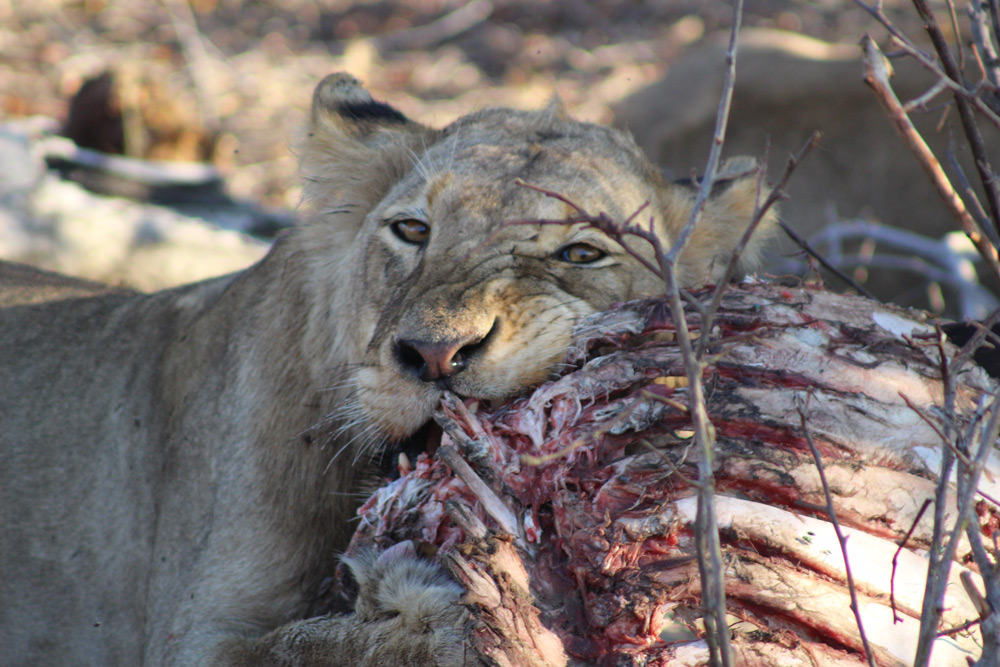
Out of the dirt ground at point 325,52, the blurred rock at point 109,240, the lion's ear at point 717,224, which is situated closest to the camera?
the lion's ear at point 717,224

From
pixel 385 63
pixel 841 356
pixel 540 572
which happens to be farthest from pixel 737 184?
pixel 385 63

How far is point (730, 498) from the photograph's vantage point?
1.81 meters

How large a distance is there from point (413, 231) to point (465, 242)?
31 centimetres

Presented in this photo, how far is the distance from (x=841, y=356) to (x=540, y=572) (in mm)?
784

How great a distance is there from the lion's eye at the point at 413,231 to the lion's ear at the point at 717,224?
2.63 ft

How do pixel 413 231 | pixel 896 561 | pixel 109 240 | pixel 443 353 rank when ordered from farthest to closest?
pixel 109 240, pixel 413 231, pixel 443 353, pixel 896 561

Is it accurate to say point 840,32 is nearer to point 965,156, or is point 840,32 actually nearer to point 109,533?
point 965,156

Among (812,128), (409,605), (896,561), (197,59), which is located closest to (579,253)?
(409,605)

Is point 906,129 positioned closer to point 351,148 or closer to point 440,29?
point 351,148

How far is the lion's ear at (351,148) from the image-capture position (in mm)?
3088

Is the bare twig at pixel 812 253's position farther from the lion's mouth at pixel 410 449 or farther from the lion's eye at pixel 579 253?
the lion's mouth at pixel 410 449

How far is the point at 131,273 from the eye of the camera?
5609 mm

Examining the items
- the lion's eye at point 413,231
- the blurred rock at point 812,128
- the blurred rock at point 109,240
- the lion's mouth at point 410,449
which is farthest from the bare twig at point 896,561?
the blurred rock at point 812,128

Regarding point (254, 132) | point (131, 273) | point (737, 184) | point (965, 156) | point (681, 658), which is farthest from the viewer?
point (254, 132)
